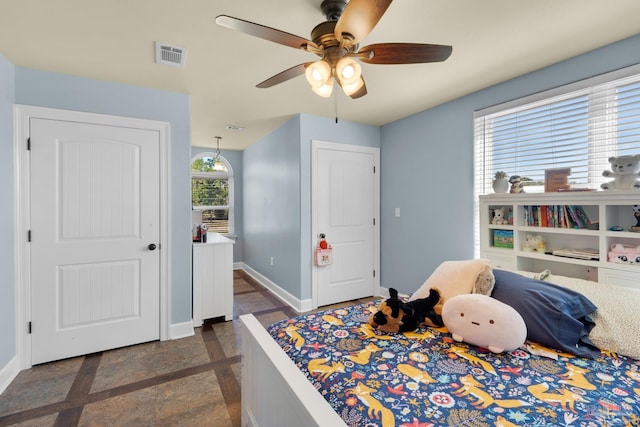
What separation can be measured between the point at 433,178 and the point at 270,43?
218 centimetres

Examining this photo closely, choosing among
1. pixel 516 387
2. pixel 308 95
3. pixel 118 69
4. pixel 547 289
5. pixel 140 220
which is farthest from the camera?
pixel 308 95

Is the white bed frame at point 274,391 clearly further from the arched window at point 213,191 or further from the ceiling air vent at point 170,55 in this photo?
the arched window at point 213,191

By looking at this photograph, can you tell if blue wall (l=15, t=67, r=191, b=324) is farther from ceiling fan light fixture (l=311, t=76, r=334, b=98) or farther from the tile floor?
ceiling fan light fixture (l=311, t=76, r=334, b=98)

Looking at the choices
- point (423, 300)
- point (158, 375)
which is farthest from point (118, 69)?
point (423, 300)

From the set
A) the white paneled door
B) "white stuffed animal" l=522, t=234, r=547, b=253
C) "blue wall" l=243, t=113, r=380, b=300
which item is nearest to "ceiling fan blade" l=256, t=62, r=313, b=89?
the white paneled door

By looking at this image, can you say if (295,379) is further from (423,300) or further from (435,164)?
(435,164)

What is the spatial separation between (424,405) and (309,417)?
0.38 meters

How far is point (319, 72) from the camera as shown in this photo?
1.48 metres

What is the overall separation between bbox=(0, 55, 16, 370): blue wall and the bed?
6.24 ft

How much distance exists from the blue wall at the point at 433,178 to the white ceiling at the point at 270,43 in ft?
0.46

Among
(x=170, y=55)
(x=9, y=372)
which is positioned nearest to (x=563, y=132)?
(x=170, y=55)

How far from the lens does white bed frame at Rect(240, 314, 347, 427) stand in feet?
3.17

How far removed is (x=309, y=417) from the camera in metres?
0.94

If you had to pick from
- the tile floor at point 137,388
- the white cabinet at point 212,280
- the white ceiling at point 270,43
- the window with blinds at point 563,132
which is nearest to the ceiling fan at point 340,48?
the white ceiling at point 270,43
